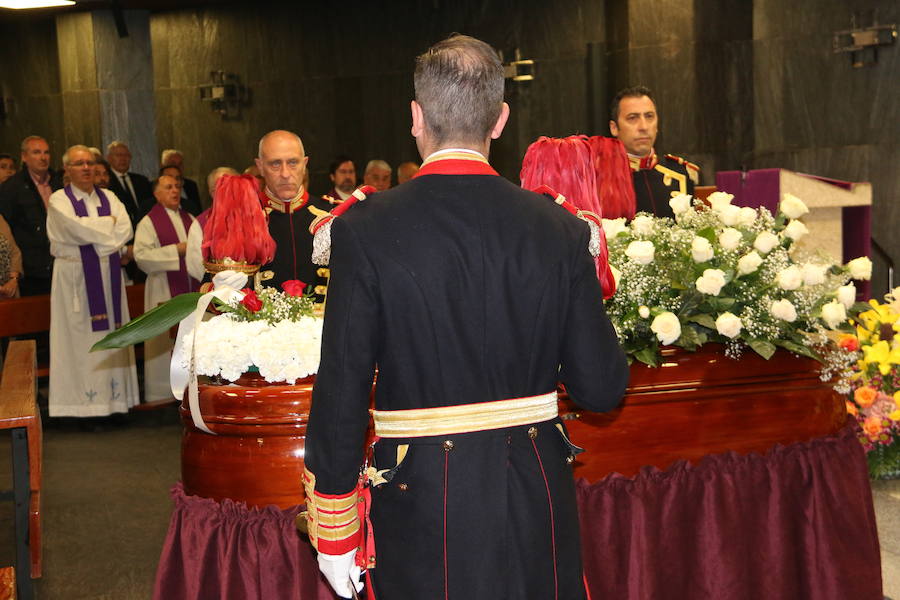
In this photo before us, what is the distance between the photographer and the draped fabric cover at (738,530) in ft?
9.48

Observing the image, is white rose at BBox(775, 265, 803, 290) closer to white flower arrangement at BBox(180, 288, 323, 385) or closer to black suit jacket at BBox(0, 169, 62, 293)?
white flower arrangement at BBox(180, 288, 323, 385)

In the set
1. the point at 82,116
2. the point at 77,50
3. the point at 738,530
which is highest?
the point at 77,50

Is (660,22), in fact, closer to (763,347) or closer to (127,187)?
(127,187)

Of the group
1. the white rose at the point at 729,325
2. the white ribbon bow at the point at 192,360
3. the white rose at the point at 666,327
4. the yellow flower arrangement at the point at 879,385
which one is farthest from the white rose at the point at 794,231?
the white ribbon bow at the point at 192,360

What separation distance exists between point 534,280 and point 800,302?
1495 millimetres

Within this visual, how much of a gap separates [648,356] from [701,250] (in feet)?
1.16

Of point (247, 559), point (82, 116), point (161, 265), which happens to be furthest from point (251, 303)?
point (82, 116)

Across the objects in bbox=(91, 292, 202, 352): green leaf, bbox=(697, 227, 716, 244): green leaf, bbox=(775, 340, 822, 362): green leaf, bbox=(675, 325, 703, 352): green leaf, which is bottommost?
bbox=(775, 340, 822, 362): green leaf

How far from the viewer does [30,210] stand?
7645 millimetres

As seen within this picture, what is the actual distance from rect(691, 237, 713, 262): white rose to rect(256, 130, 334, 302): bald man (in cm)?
194

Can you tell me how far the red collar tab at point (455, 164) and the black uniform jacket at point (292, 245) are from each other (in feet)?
9.00

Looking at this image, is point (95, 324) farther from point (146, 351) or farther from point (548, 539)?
point (548, 539)

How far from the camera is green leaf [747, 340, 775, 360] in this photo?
2.90 meters

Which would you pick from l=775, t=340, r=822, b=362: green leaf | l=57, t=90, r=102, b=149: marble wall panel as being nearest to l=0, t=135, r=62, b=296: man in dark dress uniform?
l=57, t=90, r=102, b=149: marble wall panel
